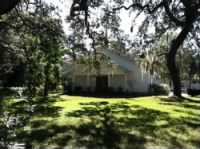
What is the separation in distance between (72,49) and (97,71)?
2013 millimetres

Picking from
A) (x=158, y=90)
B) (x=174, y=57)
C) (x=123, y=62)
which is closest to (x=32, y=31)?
(x=174, y=57)

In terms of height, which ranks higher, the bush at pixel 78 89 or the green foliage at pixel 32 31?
the green foliage at pixel 32 31

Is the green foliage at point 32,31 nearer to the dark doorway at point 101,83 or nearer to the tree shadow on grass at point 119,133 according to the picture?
the tree shadow on grass at point 119,133

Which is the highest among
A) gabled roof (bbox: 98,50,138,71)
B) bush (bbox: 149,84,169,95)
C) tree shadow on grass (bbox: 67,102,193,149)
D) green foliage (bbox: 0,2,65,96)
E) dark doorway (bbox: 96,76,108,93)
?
gabled roof (bbox: 98,50,138,71)

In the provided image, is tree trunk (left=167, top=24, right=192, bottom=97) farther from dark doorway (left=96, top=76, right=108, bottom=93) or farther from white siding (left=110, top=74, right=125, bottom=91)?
dark doorway (left=96, top=76, right=108, bottom=93)

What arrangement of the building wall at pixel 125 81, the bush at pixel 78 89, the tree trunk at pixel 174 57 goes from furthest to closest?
1. the bush at pixel 78 89
2. the building wall at pixel 125 81
3. the tree trunk at pixel 174 57

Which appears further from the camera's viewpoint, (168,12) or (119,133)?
(168,12)

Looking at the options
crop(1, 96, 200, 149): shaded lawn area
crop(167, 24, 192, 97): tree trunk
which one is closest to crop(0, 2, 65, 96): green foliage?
crop(1, 96, 200, 149): shaded lawn area

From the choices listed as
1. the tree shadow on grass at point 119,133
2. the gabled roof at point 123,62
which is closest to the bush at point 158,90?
the gabled roof at point 123,62

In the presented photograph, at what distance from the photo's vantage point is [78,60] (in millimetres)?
13539

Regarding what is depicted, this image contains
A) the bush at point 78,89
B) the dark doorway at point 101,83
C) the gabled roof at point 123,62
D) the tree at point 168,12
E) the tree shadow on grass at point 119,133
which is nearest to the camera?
the tree shadow on grass at point 119,133

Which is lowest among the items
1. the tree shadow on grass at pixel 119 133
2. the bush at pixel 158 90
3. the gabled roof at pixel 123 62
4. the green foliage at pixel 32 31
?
the tree shadow on grass at pixel 119 133

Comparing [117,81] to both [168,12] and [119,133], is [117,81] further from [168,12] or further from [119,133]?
[119,133]

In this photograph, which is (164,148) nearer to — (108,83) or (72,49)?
(72,49)
